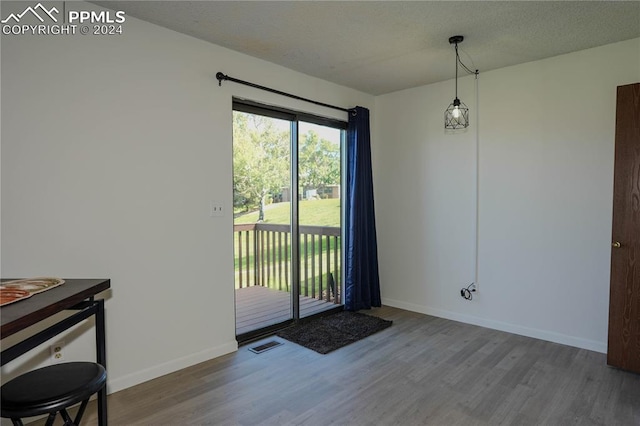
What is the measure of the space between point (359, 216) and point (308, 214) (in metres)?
0.59

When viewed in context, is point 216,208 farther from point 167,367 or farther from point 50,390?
point 50,390

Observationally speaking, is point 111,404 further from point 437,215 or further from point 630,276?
point 630,276

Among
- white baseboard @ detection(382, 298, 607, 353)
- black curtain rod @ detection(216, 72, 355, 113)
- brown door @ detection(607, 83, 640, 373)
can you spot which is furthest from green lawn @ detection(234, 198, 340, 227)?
brown door @ detection(607, 83, 640, 373)

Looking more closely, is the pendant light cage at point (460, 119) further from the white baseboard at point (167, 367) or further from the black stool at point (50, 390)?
the black stool at point (50, 390)

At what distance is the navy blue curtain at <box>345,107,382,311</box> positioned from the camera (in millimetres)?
4090

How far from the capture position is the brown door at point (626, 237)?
260cm

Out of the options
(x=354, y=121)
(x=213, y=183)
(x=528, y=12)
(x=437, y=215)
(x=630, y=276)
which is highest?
(x=528, y=12)

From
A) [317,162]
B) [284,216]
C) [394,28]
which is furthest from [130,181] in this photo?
[394,28]

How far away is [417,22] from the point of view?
2539 mm

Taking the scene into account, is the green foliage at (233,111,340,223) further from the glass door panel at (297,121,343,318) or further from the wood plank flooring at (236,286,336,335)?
the wood plank flooring at (236,286,336,335)

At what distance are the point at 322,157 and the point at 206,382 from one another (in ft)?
7.97

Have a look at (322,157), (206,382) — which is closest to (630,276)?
(322,157)

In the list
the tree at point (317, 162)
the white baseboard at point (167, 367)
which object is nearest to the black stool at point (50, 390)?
the white baseboard at point (167, 367)

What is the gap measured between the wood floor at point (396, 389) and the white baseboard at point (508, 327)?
0.09 m
